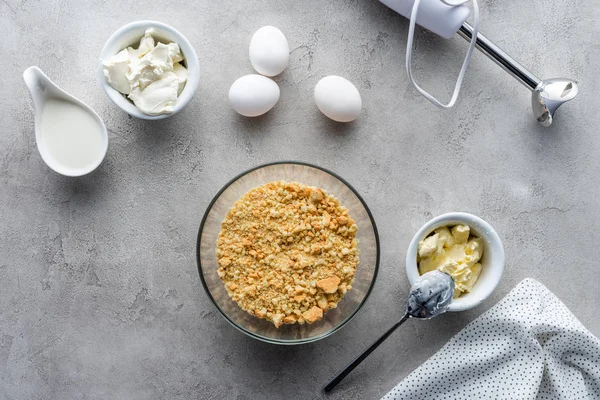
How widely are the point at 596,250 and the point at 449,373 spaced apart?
42cm

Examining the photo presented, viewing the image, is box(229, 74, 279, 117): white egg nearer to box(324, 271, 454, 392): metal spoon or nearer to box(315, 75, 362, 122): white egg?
box(315, 75, 362, 122): white egg

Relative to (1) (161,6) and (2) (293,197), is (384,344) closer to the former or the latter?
(2) (293,197)

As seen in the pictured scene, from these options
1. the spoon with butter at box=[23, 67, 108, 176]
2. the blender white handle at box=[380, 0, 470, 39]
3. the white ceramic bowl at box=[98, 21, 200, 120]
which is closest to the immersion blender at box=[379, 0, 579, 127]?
the blender white handle at box=[380, 0, 470, 39]

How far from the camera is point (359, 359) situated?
47.3 inches

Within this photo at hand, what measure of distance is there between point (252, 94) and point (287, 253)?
315 millimetres

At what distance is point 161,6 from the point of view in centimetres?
125

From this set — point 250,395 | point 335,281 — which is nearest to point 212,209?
point 335,281

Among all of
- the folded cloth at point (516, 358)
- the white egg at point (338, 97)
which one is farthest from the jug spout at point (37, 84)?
the folded cloth at point (516, 358)

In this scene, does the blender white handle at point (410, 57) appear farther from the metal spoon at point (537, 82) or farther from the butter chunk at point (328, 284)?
the butter chunk at point (328, 284)

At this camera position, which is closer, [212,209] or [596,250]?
[212,209]

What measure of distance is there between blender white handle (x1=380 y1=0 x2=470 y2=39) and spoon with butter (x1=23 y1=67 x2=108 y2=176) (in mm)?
639

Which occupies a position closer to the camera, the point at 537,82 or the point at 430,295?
the point at 430,295

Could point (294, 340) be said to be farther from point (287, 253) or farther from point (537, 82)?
point (537, 82)

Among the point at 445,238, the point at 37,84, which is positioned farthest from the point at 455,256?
the point at 37,84
